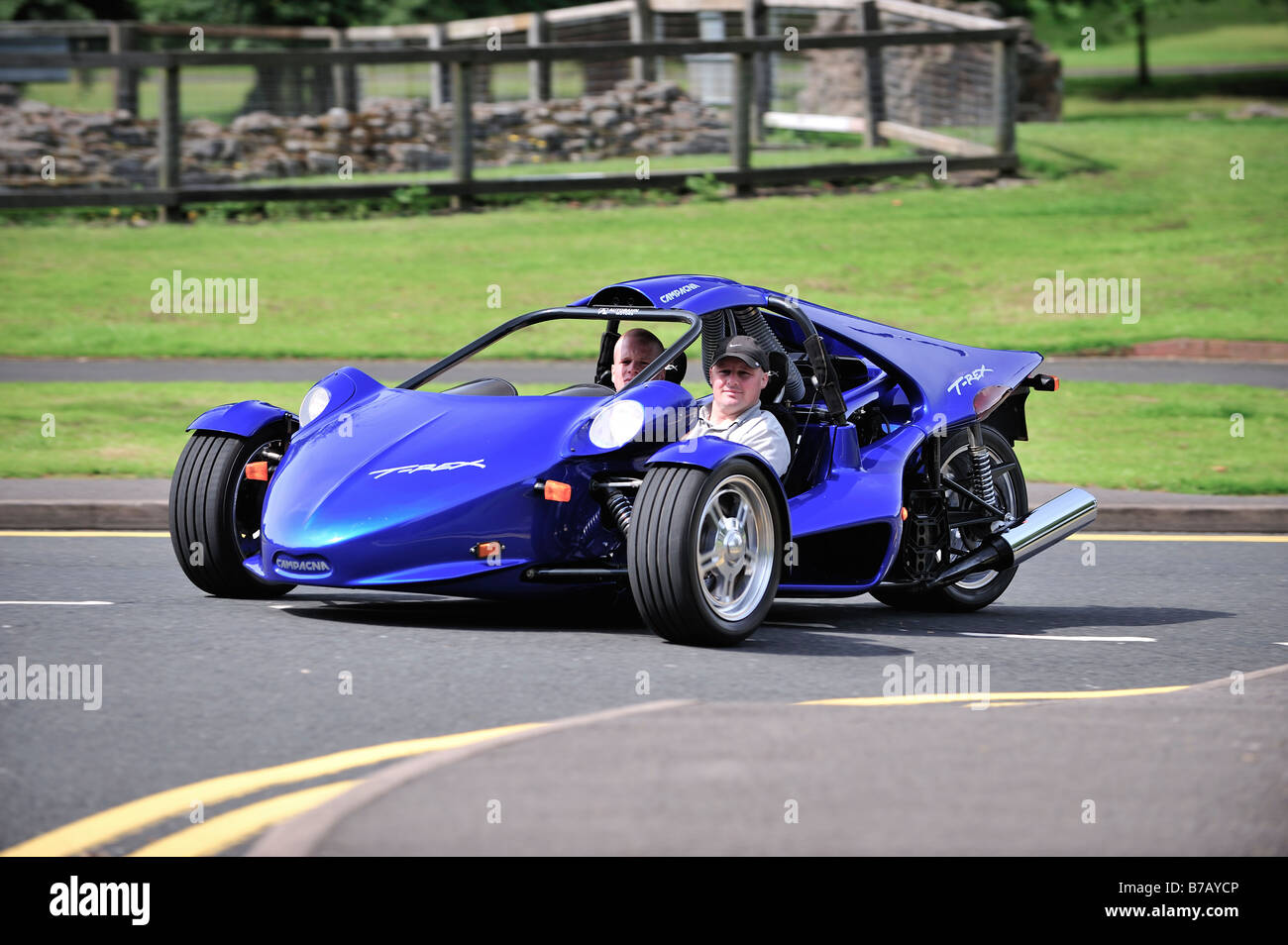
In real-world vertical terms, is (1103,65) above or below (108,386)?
above

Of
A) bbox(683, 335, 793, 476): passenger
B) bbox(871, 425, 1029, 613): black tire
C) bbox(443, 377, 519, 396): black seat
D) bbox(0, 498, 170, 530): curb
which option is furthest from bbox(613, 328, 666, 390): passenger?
bbox(0, 498, 170, 530): curb

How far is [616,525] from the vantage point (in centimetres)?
765

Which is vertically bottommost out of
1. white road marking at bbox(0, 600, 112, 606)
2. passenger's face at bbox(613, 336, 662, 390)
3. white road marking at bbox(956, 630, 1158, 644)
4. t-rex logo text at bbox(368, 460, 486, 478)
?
white road marking at bbox(956, 630, 1158, 644)

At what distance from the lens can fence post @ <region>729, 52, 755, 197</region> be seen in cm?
2353

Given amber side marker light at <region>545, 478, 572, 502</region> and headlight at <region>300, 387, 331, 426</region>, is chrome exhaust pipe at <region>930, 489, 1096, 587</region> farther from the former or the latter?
headlight at <region>300, 387, 331, 426</region>

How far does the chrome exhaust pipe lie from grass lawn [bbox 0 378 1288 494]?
3782 millimetres

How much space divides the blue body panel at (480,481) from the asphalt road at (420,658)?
314 millimetres

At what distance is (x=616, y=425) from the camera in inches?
298

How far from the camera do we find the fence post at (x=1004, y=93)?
24.1 meters

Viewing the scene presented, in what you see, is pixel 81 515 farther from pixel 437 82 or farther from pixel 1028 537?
pixel 437 82

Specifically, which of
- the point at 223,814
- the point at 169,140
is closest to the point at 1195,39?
the point at 169,140

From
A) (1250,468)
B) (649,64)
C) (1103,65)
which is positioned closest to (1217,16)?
(1103,65)
